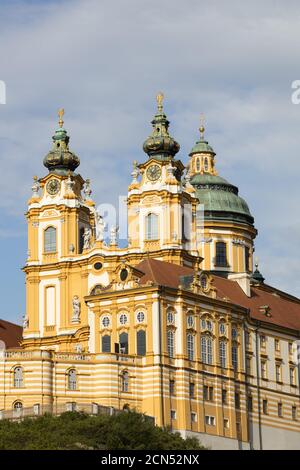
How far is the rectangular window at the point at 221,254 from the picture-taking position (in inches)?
6220

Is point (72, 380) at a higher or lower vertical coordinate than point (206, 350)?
lower

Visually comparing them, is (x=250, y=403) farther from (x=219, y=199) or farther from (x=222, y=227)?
(x=219, y=199)

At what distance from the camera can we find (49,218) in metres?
150

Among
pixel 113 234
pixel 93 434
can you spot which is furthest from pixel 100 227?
pixel 93 434

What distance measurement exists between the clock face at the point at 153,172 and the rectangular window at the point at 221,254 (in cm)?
1565

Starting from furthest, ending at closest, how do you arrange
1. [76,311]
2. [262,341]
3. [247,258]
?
1. [247,258]
2. [76,311]
3. [262,341]

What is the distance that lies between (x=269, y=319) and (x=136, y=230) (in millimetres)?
16382

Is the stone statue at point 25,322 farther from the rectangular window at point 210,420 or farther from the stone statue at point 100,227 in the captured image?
the rectangular window at point 210,420

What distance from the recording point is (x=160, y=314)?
120750mm

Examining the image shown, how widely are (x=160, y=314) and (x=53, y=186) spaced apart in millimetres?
33094

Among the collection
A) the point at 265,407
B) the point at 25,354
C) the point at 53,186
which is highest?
the point at 53,186

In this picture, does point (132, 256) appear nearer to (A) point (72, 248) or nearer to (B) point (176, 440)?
(A) point (72, 248)

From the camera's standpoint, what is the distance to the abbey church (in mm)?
119812
